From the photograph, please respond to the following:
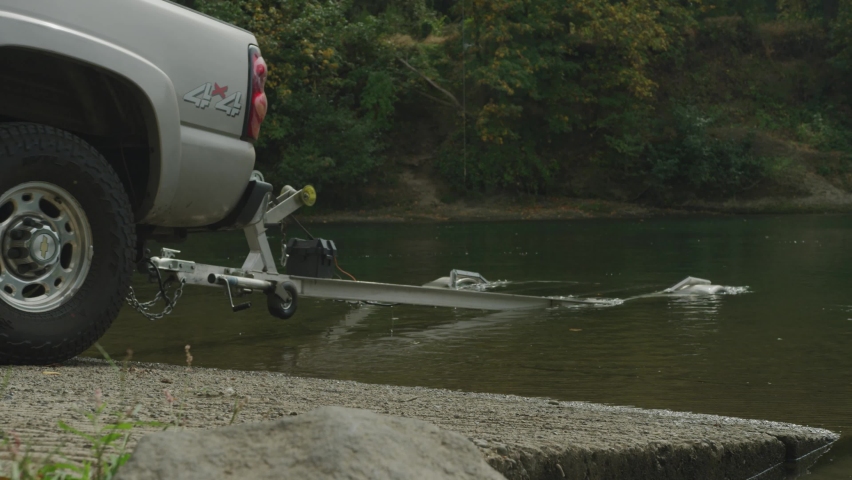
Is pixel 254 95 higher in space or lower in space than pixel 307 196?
higher

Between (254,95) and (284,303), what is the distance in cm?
187

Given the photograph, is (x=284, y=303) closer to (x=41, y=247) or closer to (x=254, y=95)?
(x=254, y=95)

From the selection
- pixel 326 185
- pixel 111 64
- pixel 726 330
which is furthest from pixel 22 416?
pixel 326 185

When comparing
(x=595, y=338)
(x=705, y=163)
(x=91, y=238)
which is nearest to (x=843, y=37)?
(x=705, y=163)

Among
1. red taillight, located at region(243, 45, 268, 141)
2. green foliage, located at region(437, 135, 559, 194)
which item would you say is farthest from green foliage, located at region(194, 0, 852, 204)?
red taillight, located at region(243, 45, 268, 141)

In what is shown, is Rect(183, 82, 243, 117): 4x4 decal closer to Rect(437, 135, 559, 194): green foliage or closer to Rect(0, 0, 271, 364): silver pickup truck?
Rect(0, 0, 271, 364): silver pickup truck

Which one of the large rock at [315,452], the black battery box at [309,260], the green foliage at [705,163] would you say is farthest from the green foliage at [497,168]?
the large rock at [315,452]

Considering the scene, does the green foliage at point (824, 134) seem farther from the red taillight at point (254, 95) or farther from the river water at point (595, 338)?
the red taillight at point (254, 95)

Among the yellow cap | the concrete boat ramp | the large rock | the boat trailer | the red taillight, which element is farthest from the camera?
the yellow cap

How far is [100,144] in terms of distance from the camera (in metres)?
5.69

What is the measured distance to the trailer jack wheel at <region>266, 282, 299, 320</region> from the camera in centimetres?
726

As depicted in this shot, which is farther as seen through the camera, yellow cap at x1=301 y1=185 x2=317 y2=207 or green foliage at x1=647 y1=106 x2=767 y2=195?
green foliage at x1=647 y1=106 x2=767 y2=195

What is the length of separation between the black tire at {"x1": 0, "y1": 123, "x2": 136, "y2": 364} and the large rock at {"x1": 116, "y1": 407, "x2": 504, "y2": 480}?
9.05 feet

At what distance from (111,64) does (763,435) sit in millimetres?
3235
